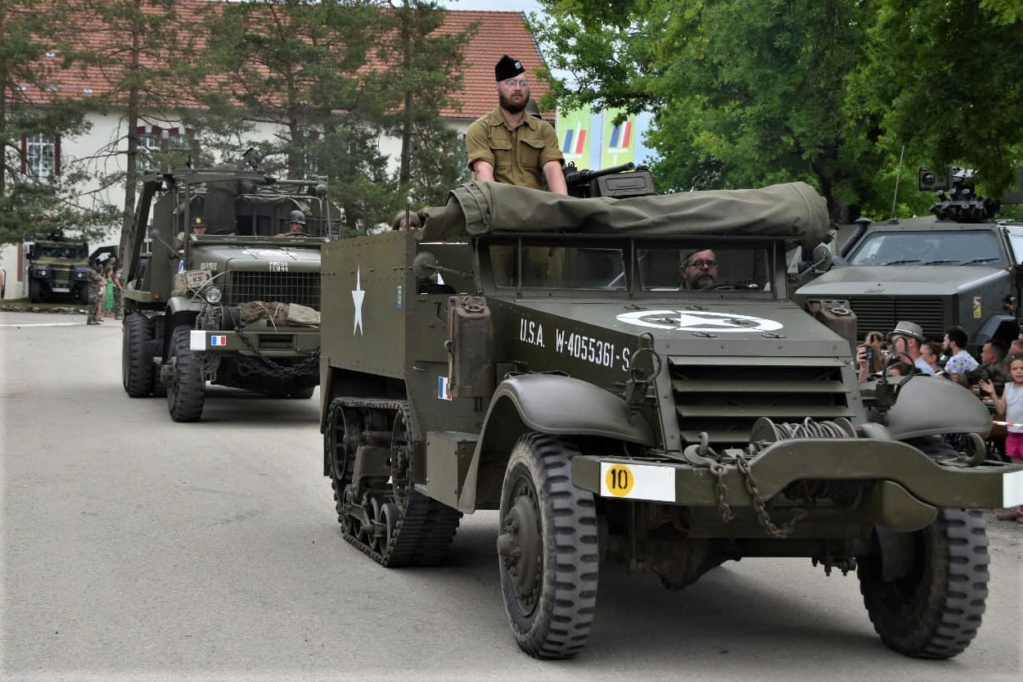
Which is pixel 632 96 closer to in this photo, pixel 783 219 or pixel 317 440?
pixel 317 440

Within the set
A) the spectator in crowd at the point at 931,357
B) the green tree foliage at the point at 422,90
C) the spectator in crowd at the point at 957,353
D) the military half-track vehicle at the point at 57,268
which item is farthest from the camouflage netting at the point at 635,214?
the military half-track vehicle at the point at 57,268

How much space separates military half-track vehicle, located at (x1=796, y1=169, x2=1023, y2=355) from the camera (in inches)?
583

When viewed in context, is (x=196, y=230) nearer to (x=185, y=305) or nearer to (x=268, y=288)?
(x=185, y=305)

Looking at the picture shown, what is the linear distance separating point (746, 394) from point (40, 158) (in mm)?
50035

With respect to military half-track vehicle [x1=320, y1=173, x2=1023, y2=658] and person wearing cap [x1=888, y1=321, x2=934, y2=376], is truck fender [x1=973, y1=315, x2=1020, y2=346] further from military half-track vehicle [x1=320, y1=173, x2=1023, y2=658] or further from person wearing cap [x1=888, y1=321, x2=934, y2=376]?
military half-track vehicle [x1=320, y1=173, x2=1023, y2=658]

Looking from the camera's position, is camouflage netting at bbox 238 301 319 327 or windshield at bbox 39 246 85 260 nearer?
camouflage netting at bbox 238 301 319 327

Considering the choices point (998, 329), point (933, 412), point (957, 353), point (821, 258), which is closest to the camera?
point (933, 412)

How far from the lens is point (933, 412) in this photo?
6977mm

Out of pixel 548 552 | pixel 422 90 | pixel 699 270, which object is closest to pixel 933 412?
pixel 699 270

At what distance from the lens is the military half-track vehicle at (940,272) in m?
14.8

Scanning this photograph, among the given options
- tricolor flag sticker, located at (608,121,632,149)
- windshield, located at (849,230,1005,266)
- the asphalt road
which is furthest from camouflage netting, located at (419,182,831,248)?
tricolor flag sticker, located at (608,121,632,149)

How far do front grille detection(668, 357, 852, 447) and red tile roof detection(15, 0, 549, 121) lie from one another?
34199mm

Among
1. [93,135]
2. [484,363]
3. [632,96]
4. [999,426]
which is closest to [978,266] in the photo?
[999,426]

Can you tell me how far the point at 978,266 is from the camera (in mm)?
15625
